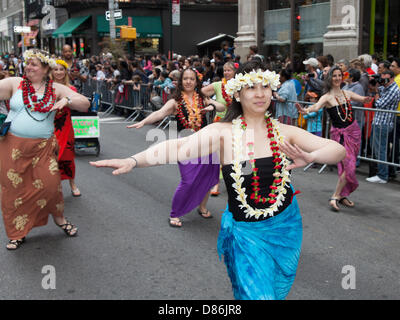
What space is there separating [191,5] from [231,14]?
9.39 feet

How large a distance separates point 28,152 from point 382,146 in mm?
5801

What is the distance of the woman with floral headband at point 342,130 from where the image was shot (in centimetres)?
720

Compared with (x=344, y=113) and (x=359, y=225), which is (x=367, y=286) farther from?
(x=344, y=113)

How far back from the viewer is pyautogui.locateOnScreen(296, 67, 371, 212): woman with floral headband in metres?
7.20

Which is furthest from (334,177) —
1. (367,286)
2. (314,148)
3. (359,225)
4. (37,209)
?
(314,148)

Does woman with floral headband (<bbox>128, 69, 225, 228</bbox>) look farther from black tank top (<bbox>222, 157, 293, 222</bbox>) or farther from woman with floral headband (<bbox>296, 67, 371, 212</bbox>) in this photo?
black tank top (<bbox>222, 157, 293, 222</bbox>)

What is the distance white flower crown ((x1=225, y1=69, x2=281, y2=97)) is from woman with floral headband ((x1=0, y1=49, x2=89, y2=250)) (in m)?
2.72

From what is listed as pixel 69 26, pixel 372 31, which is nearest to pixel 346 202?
pixel 372 31

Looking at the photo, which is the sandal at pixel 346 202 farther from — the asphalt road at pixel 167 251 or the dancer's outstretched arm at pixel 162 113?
the dancer's outstretched arm at pixel 162 113

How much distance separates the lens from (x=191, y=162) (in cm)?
615

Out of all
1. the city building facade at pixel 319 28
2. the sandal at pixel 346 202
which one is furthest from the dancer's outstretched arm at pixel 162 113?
the city building facade at pixel 319 28

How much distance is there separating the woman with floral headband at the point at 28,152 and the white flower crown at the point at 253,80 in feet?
8.93
